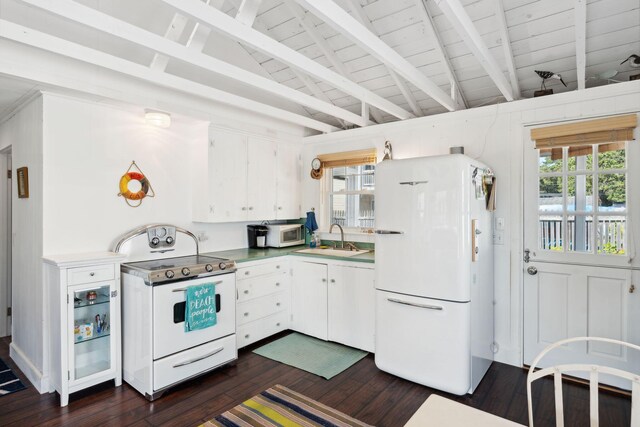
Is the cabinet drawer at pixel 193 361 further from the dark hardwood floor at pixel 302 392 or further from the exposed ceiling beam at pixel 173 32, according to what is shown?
the exposed ceiling beam at pixel 173 32

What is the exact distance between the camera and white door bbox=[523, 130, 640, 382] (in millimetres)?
2826

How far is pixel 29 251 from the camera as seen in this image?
3.08 metres

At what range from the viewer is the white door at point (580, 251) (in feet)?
9.27

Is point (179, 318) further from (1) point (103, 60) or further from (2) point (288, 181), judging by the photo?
(2) point (288, 181)

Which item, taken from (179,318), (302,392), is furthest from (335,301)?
(179,318)

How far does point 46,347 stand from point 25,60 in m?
2.09

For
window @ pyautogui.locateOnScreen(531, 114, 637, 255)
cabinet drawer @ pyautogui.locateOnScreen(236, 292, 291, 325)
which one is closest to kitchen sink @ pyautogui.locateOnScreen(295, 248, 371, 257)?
cabinet drawer @ pyautogui.locateOnScreen(236, 292, 291, 325)

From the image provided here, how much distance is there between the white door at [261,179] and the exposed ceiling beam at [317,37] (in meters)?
1.19

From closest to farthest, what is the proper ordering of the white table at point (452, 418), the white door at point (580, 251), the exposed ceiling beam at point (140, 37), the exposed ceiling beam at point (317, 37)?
the white table at point (452, 418) → the exposed ceiling beam at point (140, 37) → the white door at point (580, 251) → the exposed ceiling beam at point (317, 37)

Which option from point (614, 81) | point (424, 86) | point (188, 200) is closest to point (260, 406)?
point (188, 200)

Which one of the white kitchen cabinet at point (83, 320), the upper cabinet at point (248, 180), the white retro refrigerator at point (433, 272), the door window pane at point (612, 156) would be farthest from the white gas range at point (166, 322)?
the door window pane at point (612, 156)

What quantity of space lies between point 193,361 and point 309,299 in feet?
4.37

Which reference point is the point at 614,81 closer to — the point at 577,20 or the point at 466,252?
the point at 577,20

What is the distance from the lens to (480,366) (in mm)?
2910
